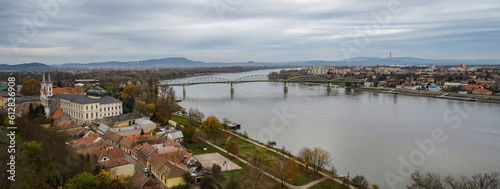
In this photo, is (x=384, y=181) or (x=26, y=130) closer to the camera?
(x=384, y=181)

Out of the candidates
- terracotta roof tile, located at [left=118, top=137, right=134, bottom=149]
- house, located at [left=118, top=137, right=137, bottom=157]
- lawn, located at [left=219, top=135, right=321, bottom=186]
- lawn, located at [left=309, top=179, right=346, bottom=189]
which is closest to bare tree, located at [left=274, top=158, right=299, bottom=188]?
lawn, located at [left=219, top=135, right=321, bottom=186]

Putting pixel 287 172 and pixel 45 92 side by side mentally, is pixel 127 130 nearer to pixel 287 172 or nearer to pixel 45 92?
pixel 287 172

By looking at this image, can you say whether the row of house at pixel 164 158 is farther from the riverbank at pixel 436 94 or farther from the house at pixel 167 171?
the riverbank at pixel 436 94

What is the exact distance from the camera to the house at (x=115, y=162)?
7.18 meters

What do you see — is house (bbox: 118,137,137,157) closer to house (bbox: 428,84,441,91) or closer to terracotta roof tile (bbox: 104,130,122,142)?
terracotta roof tile (bbox: 104,130,122,142)

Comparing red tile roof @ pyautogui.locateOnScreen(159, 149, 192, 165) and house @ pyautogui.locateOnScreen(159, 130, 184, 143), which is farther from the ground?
house @ pyautogui.locateOnScreen(159, 130, 184, 143)

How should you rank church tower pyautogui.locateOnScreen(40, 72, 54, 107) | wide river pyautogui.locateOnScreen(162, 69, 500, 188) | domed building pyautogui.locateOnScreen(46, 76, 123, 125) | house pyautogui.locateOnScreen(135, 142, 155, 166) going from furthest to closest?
church tower pyautogui.locateOnScreen(40, 72, 54, 107)
domed building pyautogui.locateOnScreen(46, 76, 123, 125)
wide river pyautogui.locateOnScreen(162, 69, 500, 188)
house pyautogui.locateOnScreen(135, 142, 155, 166)

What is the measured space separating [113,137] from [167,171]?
13.0 feet

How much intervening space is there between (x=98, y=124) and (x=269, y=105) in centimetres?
1078

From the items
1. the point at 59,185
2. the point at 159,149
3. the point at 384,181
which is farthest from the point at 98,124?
the point at 384,181

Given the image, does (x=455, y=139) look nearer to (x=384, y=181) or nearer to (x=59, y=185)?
(x=384, y=181)

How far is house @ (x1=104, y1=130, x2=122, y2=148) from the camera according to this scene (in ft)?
32.5

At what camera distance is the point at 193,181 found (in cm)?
719

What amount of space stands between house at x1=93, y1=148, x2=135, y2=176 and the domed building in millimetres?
6138
